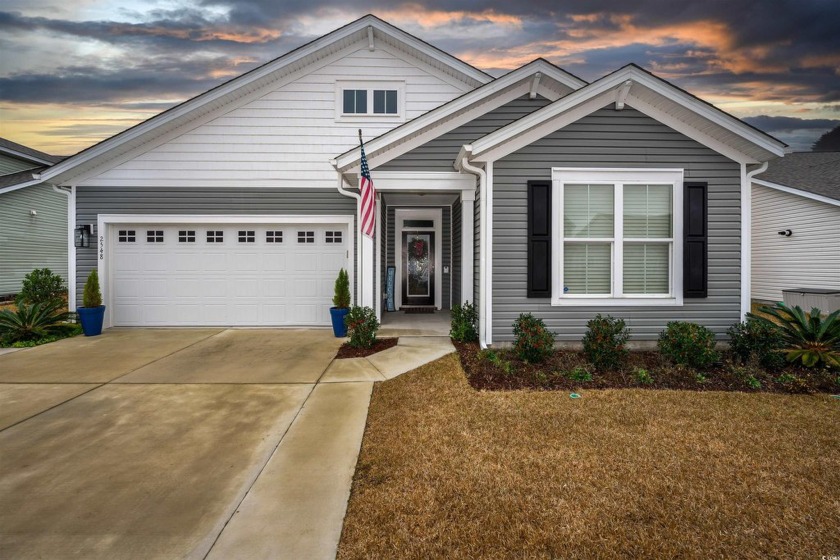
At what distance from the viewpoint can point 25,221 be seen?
1437cm

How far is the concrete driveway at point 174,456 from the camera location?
92.7 inches

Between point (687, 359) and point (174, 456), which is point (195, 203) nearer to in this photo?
point (174, 456)

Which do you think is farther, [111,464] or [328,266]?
[328,266]

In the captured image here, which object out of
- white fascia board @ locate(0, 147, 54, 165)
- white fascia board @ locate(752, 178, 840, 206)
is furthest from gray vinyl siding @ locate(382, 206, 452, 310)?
white fascia board @ locate(0, 147, 54, 165)

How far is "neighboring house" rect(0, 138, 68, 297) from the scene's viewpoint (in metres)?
13.7

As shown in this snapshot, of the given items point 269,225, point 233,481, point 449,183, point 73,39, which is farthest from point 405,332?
point 73,39

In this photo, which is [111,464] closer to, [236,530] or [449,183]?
[236,530]

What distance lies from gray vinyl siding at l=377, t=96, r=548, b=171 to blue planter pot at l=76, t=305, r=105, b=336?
6568 millimetres

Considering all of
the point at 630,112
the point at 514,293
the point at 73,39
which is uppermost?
the point at 73,39

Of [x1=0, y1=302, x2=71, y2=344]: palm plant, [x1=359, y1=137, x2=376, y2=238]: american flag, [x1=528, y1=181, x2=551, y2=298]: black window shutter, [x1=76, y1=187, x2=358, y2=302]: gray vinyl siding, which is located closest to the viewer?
[x1=528, y1=181, x2=551, y2=298]: black window shutter

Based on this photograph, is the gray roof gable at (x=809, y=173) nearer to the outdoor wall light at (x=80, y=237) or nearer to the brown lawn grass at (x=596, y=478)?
the brown lawn grass at (x=596, y=478)

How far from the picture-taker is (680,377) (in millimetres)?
5352

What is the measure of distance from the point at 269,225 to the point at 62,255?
13035mm

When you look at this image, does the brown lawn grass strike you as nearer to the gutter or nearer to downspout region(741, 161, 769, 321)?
the gutter
